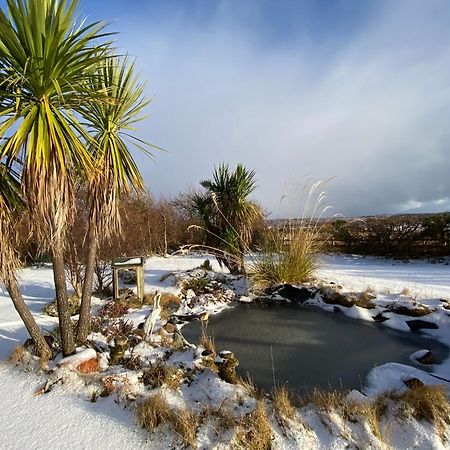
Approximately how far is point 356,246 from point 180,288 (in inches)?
324

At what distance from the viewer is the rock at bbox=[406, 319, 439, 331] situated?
5.02 metres

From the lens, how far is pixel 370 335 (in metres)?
4.84

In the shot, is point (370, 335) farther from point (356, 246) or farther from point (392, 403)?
point (356, 246)

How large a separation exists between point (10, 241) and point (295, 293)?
518cm

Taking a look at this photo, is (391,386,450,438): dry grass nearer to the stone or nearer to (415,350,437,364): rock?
(415,350,437,364): rock

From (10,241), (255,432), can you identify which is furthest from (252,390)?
(10,241)

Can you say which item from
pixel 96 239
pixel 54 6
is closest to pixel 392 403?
pixel 96 239

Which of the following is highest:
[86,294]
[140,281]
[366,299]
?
[86,294]

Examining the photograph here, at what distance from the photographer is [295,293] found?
680cm

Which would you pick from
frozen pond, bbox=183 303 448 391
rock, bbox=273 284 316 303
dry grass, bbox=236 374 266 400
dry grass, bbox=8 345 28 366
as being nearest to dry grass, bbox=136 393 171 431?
dry grass, bbox=236 374 266 400

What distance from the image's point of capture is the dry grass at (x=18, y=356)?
11.9ft

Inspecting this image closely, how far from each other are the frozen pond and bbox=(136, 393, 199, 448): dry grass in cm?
104

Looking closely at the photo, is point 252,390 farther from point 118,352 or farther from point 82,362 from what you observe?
point 82,362

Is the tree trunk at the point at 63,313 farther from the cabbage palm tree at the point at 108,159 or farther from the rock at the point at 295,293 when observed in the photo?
the rock at the point at 295,293
